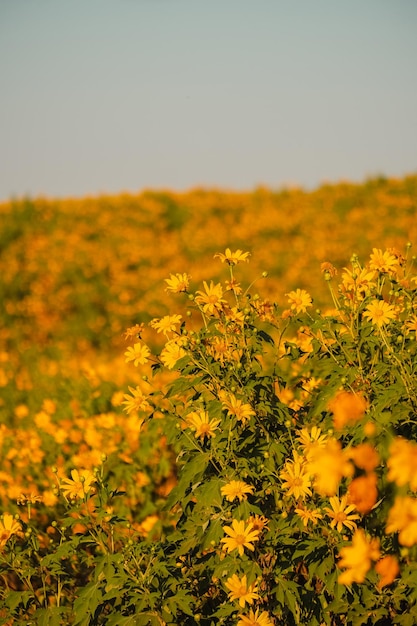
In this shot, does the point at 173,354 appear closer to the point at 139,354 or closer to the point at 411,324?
the point at 139,354

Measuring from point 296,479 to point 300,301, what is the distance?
0.83m

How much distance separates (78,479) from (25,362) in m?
7.76

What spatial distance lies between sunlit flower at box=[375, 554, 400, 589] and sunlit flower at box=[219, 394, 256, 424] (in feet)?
2.42

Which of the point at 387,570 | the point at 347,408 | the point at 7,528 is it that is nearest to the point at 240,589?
the point at 387,570

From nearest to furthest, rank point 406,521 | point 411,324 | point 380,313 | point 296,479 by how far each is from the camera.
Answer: point 406,521, point 296,479, point 380,313, point 411,324

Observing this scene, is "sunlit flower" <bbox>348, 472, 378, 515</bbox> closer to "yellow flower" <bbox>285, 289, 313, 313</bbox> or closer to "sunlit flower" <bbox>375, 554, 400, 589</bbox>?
"sunlit flower" <bbox>375, 554, 400, 589</bbox>

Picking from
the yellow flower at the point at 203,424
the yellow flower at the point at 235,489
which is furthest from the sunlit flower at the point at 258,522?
the yellow flower at the point at 203,424

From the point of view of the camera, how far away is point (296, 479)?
8.49 ft

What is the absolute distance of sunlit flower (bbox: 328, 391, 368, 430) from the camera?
2.64 metres

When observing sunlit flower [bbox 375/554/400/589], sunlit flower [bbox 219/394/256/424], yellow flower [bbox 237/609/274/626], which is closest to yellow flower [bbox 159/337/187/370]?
sunlit flower [bbox 219/394/256/424]

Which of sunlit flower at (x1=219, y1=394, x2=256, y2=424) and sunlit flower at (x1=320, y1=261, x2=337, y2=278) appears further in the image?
sunlit flower at (x1=320, y1=261, x2=337, y2=278)

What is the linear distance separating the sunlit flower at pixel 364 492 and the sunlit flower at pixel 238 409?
1.55 ft

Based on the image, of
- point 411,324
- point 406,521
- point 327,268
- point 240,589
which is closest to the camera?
point 406,521

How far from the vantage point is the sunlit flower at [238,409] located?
Answer: 265cm
